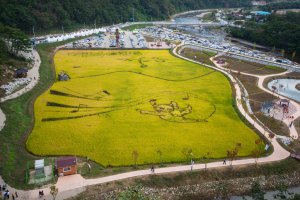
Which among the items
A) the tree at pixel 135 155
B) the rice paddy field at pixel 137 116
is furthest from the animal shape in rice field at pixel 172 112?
the tree at pixel 135 155

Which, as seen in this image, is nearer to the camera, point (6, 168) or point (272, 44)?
point (6, 168)

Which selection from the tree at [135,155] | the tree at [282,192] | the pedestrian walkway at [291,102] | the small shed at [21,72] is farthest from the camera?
the small shed at [21,72]

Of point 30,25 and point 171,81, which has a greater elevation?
point 30,25

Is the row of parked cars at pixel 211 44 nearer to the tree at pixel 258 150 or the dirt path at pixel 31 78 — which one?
the tree at pixel 258 150

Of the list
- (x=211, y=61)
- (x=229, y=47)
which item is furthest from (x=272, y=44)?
(x=211, y=61)

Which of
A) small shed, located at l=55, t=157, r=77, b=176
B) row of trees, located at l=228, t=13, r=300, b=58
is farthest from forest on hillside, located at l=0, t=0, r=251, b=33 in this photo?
small shed, located at l=55, t=157, r=77, b=176

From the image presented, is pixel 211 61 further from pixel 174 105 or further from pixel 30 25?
pixel 30 25

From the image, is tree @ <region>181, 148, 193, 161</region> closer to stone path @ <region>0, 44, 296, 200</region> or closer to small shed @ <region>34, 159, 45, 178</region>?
stone path @ <region>0, 44, 296, 200</region>
